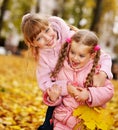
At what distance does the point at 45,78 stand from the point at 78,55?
1.50 ft

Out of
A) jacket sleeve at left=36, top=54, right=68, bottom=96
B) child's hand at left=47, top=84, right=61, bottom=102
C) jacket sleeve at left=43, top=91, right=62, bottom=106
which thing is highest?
jacket sleeve at left=36, top=54, right=68, bottom=96

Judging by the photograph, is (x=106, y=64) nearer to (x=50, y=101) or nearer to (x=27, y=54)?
(x=50, y=101)

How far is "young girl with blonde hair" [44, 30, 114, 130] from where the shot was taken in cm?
425

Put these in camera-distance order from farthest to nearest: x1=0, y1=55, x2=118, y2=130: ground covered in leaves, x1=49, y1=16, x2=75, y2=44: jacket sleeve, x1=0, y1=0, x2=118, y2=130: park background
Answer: x1=0, y1=0, x2=118, y2=130: park background, x1=0, y1=55, x2=118, y2=130: ground covered in leaves, x1=49, y1=16, x2=75, y2=44: jacket sleeve

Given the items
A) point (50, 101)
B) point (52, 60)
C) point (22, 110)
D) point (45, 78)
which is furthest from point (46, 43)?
point (22, 110)

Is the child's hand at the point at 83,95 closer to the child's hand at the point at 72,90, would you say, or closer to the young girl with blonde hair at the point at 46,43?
the child's hand at the point at 72,90

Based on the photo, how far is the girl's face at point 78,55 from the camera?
4258 mm

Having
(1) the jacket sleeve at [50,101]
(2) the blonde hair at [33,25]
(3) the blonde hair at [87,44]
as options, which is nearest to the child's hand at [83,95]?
(3) the blonde hair at [87,44]

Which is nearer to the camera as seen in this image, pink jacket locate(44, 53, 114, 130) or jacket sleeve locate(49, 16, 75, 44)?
pink jacket locate(44, 53, 114, 130)

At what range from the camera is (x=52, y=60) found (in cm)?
450

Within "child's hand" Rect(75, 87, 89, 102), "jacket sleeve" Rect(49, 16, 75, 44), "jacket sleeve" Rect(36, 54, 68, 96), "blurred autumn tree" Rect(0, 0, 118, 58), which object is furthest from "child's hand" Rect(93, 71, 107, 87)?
"blurred autumn tree" Rect(0, 0, 118, 58)

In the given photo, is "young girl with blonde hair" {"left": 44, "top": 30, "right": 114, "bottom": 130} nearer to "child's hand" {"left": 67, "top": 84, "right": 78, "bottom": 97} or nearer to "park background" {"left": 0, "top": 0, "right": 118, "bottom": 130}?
"child's hand" {"left": 67, "top": 84, "right": 78, "bottom": 97}

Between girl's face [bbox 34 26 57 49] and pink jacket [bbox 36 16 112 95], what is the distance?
0.22 feet

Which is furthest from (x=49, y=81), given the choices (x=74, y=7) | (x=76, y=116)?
(x=74, y=7)
